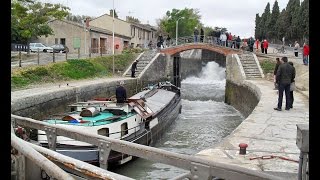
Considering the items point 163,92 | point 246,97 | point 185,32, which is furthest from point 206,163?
point 185,32

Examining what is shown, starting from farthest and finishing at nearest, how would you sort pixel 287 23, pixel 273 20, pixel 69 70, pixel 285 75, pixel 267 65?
pixel 273 20 < pixel 287 23 < pixel 267 65 < pixel 69 70 < pixel 285 75

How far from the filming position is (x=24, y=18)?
1150 inches

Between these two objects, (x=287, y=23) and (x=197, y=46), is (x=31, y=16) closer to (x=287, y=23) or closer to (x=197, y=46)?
(x=197, y=46)

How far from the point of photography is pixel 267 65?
29.1 metres

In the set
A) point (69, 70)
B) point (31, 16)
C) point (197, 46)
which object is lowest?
point (69, 70)

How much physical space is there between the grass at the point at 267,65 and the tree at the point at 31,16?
16457 millimetres

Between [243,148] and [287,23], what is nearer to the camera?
[243,148]

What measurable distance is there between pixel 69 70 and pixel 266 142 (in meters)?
19.0

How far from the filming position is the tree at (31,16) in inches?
1129

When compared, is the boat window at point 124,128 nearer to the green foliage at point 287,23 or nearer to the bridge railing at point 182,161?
the bridge railing at point 182,161

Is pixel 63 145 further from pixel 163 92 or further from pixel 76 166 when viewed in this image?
pixel 163 92

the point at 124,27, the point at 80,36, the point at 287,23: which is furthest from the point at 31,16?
the point at 287,23

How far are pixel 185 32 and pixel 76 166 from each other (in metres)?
76.5
